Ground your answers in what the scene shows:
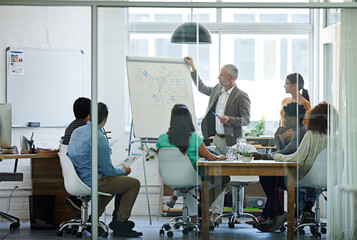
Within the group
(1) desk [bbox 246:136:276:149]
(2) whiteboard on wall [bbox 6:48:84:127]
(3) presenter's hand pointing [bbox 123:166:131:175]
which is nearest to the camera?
(1) desk [bbox 246:136:276:149]

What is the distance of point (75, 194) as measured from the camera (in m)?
5.47

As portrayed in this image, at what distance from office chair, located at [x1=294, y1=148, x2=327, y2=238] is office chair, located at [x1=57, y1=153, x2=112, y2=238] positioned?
1734mm

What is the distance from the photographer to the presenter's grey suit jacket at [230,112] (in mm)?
5277

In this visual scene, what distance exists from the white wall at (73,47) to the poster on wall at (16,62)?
7cm

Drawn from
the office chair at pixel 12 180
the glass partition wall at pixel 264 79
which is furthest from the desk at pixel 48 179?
the glass partition wall at pixel 264 79

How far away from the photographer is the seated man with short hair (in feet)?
17.7

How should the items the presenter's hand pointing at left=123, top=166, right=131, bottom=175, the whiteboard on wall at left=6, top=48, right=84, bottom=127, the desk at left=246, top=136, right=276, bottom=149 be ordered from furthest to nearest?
the whiteboard on wall at left=6, top=48, right=84, bottom=127
the presenter's hand pointing at left=123, top=166, right=131, bottom=175
the desk at left=246, top=136, right=276, bottom=149

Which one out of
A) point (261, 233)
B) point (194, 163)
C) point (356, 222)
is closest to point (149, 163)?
point (194, 163)

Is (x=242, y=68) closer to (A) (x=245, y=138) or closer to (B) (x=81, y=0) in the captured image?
(A) (x=245, y=138)

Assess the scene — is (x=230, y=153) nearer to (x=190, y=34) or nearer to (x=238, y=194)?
(x=238, y=194)

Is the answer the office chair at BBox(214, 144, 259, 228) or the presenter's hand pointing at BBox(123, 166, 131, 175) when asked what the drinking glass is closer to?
the office chair at BBox(214, 144, 259, 228)

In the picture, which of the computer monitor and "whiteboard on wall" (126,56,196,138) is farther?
the computer monitor

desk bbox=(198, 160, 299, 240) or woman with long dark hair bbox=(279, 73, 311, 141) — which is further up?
woman with long dark hair bbox=(279, 73, 311, 141)

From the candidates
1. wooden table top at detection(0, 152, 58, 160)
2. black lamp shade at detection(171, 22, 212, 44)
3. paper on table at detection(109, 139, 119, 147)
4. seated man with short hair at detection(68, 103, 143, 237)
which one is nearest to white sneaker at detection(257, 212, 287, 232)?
seated man with short hair at detection(68, 103, 143, 237)
